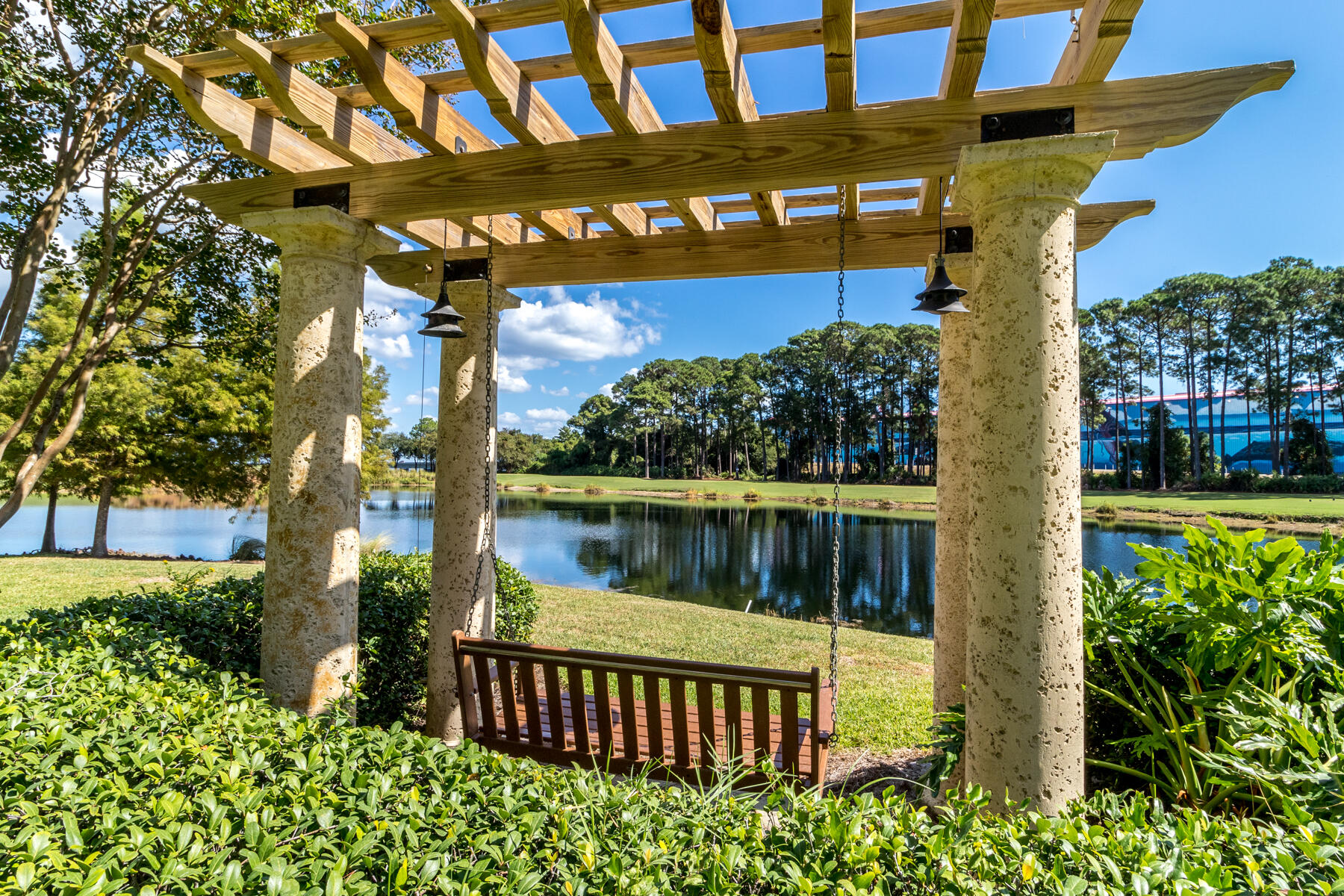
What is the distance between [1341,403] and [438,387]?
50862 millimetres

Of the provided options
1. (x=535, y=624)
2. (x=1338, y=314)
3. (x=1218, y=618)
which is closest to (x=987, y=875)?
(x=1218, y=618)

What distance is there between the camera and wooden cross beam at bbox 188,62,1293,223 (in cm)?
248

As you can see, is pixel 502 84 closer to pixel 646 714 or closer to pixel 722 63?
pixel 722 63

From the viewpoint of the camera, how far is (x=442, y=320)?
13.6ft

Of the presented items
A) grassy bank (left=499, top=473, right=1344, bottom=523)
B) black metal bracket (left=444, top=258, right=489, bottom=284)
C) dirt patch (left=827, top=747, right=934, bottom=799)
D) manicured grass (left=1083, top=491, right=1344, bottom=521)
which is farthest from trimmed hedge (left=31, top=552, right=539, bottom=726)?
manicured grass (left=1083, top=491, right=1344, bottom=521)

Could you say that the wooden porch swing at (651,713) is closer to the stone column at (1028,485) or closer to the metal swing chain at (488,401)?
the stone column at (1028,485)

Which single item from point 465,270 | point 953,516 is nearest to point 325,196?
point 465,270

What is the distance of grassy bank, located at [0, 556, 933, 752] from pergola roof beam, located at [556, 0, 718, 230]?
182 inches

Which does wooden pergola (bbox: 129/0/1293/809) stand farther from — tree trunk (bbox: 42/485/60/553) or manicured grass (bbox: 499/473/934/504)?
manicured grass (bbox: 499/473/934/504)

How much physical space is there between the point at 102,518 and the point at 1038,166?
2094cm

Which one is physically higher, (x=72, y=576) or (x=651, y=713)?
(x=651, y=713)

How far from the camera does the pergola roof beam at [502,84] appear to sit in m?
2.43

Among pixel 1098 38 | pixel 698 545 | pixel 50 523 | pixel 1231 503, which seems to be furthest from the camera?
pixel 1231 503

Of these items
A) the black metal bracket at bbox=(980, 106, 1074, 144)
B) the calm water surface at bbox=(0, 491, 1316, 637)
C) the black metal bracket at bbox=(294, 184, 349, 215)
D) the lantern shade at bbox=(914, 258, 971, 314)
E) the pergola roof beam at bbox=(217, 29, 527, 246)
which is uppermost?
the pergola roof beam at bbox=(217, 29, 527, 246)
